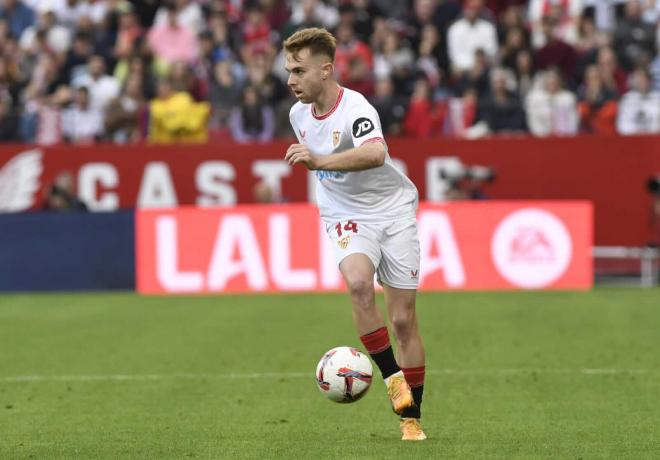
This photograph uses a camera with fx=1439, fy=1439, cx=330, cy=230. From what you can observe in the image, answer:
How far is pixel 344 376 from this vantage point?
8.20 metres

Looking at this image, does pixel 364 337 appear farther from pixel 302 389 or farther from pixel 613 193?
pixel 613 193

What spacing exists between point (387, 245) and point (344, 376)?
0.81m

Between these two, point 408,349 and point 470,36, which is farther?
point 470,36

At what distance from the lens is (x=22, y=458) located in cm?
768

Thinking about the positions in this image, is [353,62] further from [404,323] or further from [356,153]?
[356,153]

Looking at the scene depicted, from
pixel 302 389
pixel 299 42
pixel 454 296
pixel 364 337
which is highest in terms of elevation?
pixel 299 42

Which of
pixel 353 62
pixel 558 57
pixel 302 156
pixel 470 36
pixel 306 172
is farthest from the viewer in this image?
pixel 470 36

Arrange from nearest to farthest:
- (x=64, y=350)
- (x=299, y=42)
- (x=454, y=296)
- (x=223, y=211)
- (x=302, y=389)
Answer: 1. (x=299, y=42)
2. (x=302, y=389)
3. (x=64, y=350)
4. (x=454, y=296)
5. (x=223, y=211)

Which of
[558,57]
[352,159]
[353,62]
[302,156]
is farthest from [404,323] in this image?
[558,57]

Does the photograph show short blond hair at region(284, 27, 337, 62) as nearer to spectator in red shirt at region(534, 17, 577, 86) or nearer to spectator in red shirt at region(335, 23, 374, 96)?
spectator in red shirt at region(335, 23, 374, 96)

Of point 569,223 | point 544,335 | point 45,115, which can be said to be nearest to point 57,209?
point 45,115

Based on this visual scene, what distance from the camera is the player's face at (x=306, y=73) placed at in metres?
8.18

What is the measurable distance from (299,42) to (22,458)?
9.08 ft

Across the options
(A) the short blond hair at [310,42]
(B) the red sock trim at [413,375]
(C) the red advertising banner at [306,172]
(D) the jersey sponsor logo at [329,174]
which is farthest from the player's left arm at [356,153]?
(C) the red advertising banner at [306,172]
